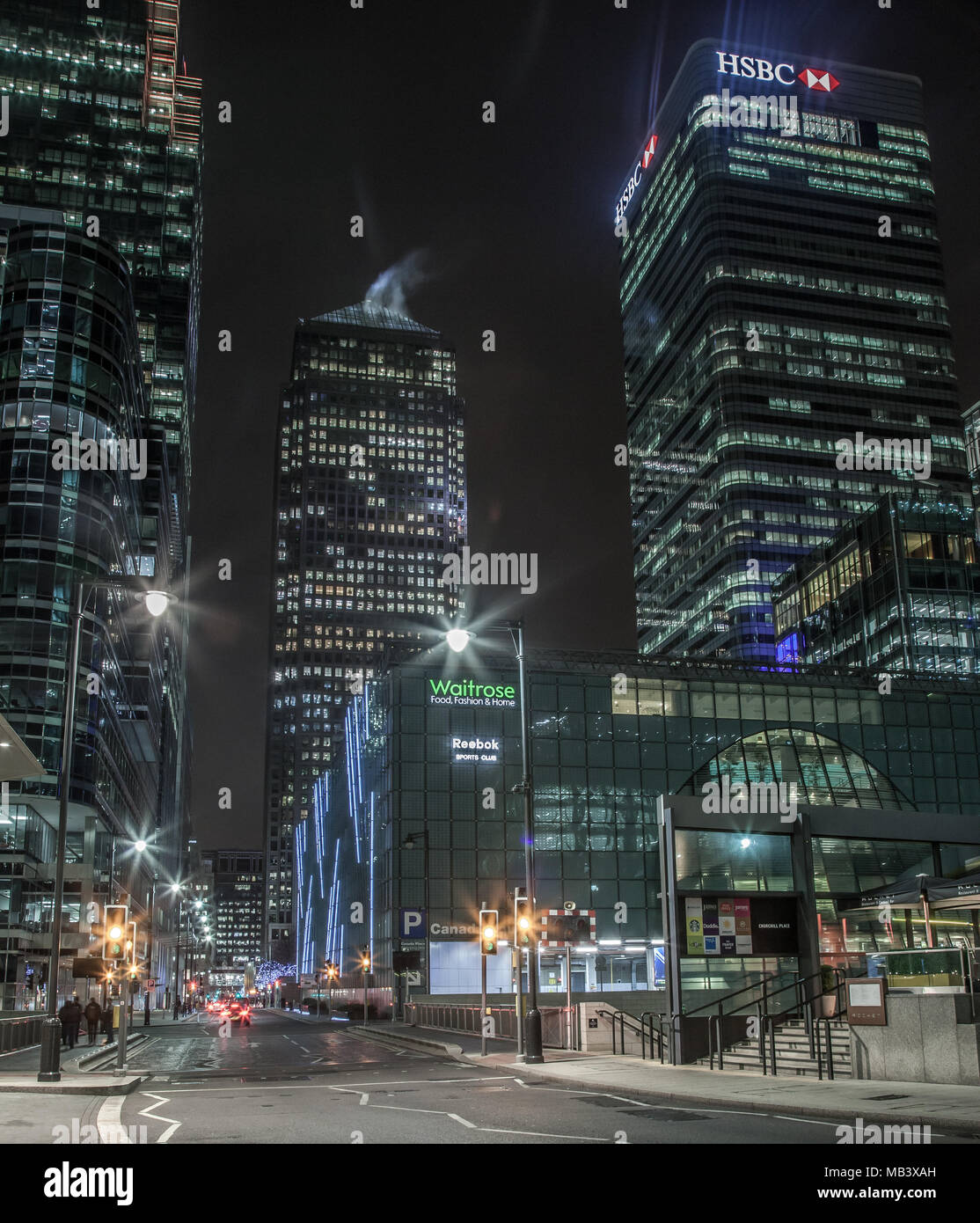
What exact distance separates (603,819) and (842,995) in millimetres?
42456

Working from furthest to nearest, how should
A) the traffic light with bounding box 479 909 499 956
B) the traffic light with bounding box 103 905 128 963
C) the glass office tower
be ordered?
the glass office tower, the traffic light with bounding box 479 909 499 956, the traffic light with bounding box 103 905 128 963

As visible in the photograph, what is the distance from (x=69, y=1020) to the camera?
34156 mm

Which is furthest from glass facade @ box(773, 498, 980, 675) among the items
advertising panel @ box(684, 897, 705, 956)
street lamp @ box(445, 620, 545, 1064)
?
street lamp @ box(445, 620, 545, 1064)

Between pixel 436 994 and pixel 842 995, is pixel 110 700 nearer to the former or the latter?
pixel 436 994

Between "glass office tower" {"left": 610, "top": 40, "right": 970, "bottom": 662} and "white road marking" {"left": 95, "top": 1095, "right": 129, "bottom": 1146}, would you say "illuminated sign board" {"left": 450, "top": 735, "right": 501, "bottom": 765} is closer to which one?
"white road marking" {"left": 95, "top": 1095, "right": 129, "bottom": 1146}

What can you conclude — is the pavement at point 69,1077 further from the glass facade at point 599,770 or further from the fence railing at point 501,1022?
the glass facade at point 599,770

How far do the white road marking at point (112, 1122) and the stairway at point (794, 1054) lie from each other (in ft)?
41.0

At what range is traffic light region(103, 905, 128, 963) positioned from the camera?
3191 centimetres

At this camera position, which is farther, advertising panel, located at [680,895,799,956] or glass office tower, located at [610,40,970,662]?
glass office tower, located at [610,40,970,662]

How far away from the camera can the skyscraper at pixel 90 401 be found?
72250 millimetres

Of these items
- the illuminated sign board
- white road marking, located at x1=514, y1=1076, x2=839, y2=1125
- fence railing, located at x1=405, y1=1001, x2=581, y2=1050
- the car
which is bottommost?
the car

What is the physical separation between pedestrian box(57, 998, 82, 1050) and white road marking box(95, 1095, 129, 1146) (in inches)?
591

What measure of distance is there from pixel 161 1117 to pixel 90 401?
6994 centimetres

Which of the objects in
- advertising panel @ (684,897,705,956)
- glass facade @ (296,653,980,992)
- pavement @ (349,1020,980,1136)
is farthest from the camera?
glass facade @ (296,653,980,992)
